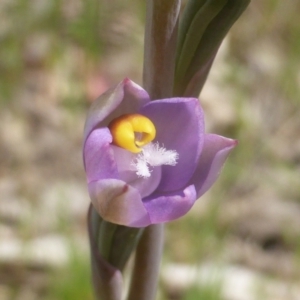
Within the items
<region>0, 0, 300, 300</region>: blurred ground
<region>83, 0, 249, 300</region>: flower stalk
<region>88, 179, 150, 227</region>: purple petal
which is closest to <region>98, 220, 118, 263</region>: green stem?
<region>83, 0, 249, 300</region>: flower stalk

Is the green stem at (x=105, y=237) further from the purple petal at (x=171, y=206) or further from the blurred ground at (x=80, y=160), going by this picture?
the blurred ground at (x=80, y=160)

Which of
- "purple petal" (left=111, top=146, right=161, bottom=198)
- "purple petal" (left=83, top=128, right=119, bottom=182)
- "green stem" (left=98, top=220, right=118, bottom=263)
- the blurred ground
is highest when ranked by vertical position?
the blurred ground

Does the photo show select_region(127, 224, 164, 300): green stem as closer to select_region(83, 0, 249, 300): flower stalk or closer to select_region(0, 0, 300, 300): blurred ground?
select_region(83, 0, 249, 300): flower stalk

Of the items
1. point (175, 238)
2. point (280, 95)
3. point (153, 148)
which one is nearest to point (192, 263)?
point (175, 238)

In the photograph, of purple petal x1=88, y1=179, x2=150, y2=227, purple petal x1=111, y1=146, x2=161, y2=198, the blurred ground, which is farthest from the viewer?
the blurred ground

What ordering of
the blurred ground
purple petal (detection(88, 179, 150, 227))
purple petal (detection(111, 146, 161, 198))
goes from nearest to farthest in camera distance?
purple petal (detection(88, 179, 150, 227)) → purple petal (detection(111, 146, 161, 198)) → the blurred ground

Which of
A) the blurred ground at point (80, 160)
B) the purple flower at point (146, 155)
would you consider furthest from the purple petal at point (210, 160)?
the blurred ground at point (80, 160)

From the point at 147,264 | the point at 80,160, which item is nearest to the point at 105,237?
the point at 147,264

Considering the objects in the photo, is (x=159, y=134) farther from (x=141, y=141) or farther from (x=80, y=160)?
(x=80, y=160)
